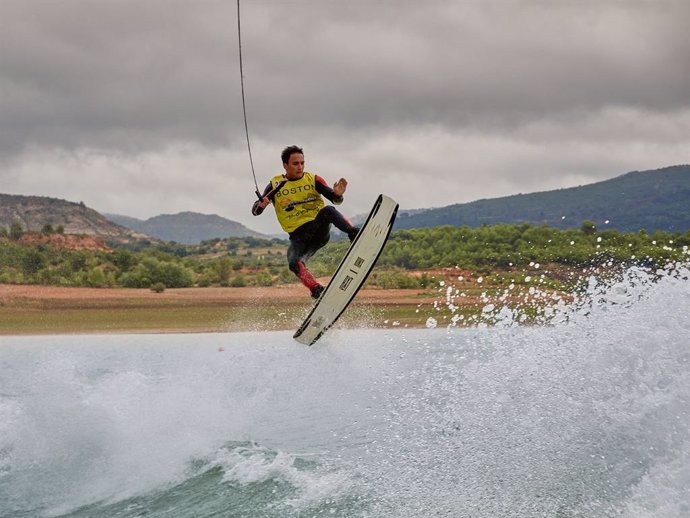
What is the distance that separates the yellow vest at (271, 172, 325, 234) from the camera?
11.2 meters

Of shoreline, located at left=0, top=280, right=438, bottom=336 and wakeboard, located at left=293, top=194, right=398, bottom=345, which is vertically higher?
wakeboard, located at left=293, top=194, right=398, bottom=345

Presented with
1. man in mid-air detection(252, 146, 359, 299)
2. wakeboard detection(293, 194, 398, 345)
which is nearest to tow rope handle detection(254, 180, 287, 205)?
man in mid-air detection(252, 146, 359, 299)

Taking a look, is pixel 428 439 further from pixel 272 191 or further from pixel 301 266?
pixel 272 191

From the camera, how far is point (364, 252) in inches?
440

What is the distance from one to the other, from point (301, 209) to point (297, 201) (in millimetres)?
129

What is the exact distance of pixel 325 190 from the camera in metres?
11.2

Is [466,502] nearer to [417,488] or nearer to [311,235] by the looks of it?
[417,488]

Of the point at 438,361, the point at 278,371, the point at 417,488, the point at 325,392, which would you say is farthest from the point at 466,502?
the point at 438,361

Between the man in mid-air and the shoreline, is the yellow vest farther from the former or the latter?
the shoreline

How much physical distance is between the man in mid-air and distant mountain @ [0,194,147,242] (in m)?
166

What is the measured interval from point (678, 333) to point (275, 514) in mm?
4418

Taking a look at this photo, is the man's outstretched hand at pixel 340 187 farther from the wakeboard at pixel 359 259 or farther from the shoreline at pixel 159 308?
the shoreline at pixel 159 308

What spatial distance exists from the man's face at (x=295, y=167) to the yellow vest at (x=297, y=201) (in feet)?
0.22

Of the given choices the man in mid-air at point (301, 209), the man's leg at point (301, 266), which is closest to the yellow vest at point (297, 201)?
the man in mid-air at point (301, 209)
